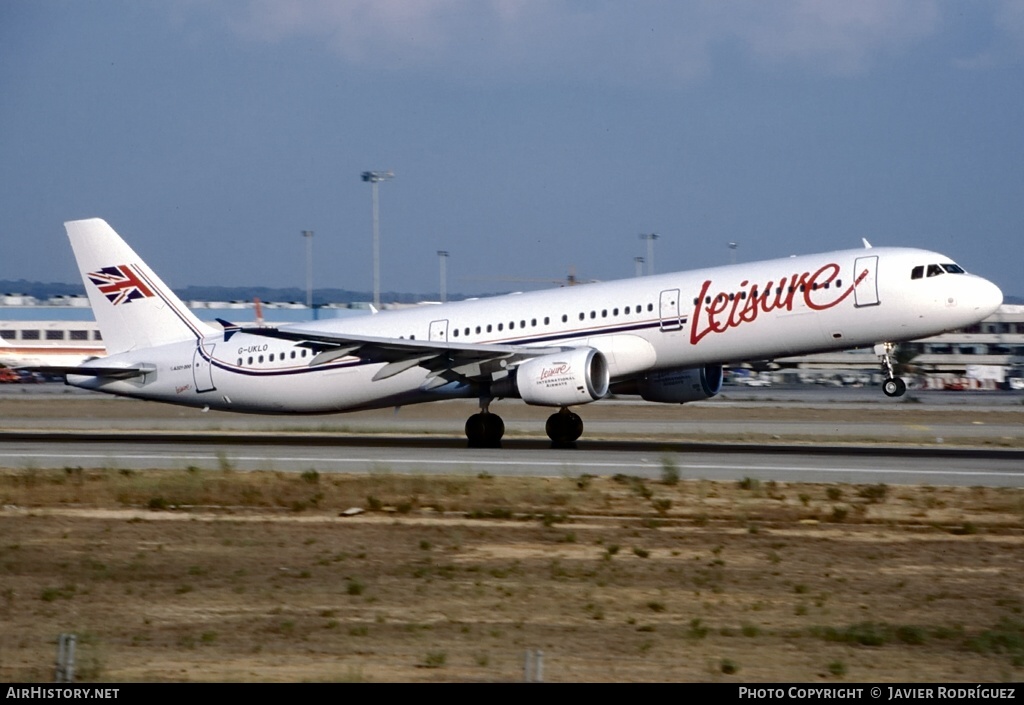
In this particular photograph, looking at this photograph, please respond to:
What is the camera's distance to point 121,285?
36250mm

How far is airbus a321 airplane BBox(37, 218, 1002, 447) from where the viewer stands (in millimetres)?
28891

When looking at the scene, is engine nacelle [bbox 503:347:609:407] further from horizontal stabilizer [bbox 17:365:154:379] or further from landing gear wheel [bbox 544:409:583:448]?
horizontal stabilizer [bbox 17:365:154:379]

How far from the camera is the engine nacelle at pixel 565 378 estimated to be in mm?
29219

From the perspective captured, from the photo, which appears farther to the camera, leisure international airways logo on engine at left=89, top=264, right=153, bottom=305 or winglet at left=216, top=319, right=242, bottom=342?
leisure international airways logo on engine at left=89, top=264, right=153, bottom=305

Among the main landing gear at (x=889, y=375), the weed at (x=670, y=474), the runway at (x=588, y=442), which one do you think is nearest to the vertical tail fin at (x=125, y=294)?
the runway at (x=588, y=442)

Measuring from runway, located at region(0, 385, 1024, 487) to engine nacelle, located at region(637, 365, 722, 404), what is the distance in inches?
54.3

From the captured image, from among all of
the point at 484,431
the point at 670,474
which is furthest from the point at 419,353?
the point at 670,474

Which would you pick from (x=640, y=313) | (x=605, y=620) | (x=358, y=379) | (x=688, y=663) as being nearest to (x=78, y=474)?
(x=358, y=379)

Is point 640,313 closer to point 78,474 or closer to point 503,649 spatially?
point 78,474

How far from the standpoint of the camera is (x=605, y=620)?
1273 centimetres

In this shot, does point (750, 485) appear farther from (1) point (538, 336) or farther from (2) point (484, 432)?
(2) point (484, 432)

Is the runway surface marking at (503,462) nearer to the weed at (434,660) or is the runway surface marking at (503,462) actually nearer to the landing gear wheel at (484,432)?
the landing gear wheel at (484,432)

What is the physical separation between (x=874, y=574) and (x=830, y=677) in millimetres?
5100

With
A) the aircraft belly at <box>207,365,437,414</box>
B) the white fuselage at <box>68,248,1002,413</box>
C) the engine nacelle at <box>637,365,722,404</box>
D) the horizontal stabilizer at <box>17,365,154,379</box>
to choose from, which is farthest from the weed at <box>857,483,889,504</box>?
the horizontal stabilizer at <box>17,365,154,379</box>
